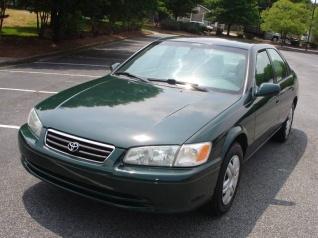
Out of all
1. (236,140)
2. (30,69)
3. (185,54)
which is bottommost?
(30,69)

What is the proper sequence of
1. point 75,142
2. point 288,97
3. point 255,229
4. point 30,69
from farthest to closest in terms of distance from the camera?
point 30,69 → point 288,97 → point 255,229 → point 75,142

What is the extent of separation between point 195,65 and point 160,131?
1545 millimetres

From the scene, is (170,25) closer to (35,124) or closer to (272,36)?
(272,36)

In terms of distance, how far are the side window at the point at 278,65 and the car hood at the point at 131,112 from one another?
1.57 meters

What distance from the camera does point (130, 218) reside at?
3.37 metres

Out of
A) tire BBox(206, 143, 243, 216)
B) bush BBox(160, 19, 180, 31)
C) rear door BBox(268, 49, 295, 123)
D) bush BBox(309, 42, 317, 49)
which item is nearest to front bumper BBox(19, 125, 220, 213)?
tire BBox(206, 143, 243, 216)

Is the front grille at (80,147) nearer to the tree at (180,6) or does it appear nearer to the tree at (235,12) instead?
the tree at (180,6)

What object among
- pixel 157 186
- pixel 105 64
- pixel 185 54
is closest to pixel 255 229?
pixel 157 186

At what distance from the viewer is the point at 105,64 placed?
14.6 m

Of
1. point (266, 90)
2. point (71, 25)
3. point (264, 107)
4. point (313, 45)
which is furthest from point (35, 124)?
point (313, 45)

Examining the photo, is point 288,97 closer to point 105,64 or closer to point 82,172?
point 82,172

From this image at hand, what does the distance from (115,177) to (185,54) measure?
217 centimetres

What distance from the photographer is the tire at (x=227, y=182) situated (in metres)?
3.32

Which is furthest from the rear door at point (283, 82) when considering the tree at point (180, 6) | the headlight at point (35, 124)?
the tree at point (180, 6)
